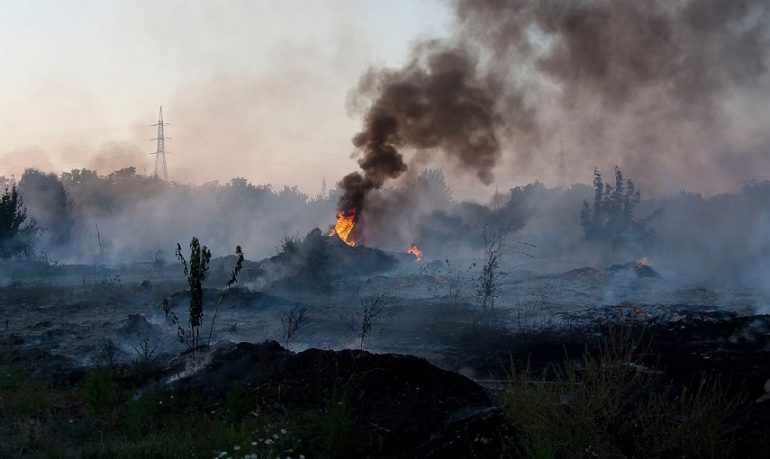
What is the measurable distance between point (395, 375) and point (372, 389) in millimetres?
454

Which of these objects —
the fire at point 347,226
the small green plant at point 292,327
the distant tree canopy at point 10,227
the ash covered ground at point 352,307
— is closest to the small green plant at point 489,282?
the ash covered ground at point 352,307

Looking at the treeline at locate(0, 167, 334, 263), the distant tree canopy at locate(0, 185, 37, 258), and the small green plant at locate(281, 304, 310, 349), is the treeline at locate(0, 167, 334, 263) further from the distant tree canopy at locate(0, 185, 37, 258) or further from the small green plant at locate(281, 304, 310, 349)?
the small green plant at locate(281, 304, 310, 349)

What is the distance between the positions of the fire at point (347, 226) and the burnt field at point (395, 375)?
8.98 metres

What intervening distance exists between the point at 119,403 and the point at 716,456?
7.55 metres

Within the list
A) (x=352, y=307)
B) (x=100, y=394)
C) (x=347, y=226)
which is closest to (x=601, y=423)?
(x=100, y=394)

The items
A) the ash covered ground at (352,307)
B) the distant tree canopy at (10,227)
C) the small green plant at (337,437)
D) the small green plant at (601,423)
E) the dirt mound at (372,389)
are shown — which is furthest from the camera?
the distant tree canopy at (10,227)

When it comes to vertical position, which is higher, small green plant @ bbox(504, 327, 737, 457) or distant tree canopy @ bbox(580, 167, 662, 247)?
distant tree canopy @ bbox(580, 167, 662, 247)

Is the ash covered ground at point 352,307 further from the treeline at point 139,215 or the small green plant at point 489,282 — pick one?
the treeline at point 139,215

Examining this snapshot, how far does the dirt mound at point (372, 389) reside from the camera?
6.84m

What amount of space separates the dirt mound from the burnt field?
3 centimetres

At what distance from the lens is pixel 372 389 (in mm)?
8406

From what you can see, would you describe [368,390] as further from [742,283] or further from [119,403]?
[742,283]

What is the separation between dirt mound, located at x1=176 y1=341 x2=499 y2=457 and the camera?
269 inches

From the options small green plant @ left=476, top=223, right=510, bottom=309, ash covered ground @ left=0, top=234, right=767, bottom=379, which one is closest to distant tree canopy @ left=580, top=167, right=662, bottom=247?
ash covered ground @ left=0, top=234, right=767, bottom=379
